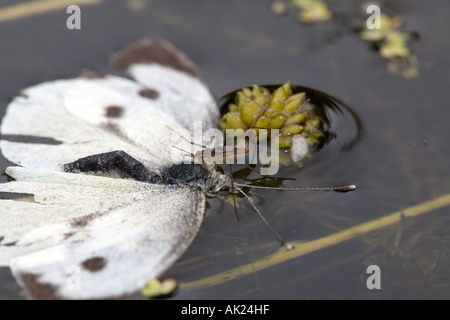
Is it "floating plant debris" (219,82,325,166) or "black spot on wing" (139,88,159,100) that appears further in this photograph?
"black spot on wing" (139,88,159,100)

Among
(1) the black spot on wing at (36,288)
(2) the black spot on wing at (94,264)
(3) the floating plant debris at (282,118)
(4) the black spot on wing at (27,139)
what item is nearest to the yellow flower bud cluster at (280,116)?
(3) the floating plant debris at (282,118)

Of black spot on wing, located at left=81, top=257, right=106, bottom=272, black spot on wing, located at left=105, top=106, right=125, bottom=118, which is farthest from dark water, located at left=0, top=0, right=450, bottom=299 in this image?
black spot on wing, located at left=105, top=106, right=125, bottom=118

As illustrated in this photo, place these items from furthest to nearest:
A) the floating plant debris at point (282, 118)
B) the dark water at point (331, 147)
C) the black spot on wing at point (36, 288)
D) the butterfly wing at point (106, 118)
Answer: the floating plant debris at point (282, 118), the butterfly wing at point (106, 118), the dark water at point (331, 147), the black spot on wing at point (36, 288)

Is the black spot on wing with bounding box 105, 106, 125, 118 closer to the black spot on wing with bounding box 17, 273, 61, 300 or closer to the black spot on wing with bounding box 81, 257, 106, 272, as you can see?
the black spot on wing with bounding box 81, 257, 106, 272

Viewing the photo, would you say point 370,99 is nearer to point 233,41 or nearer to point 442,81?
point 442,81

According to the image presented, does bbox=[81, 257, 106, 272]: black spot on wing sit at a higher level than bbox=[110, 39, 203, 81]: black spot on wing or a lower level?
lower

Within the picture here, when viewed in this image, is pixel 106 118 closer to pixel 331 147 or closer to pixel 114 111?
pixel 114 111

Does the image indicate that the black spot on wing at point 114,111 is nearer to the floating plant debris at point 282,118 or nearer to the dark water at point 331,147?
the floating plant debris at point 282,118
